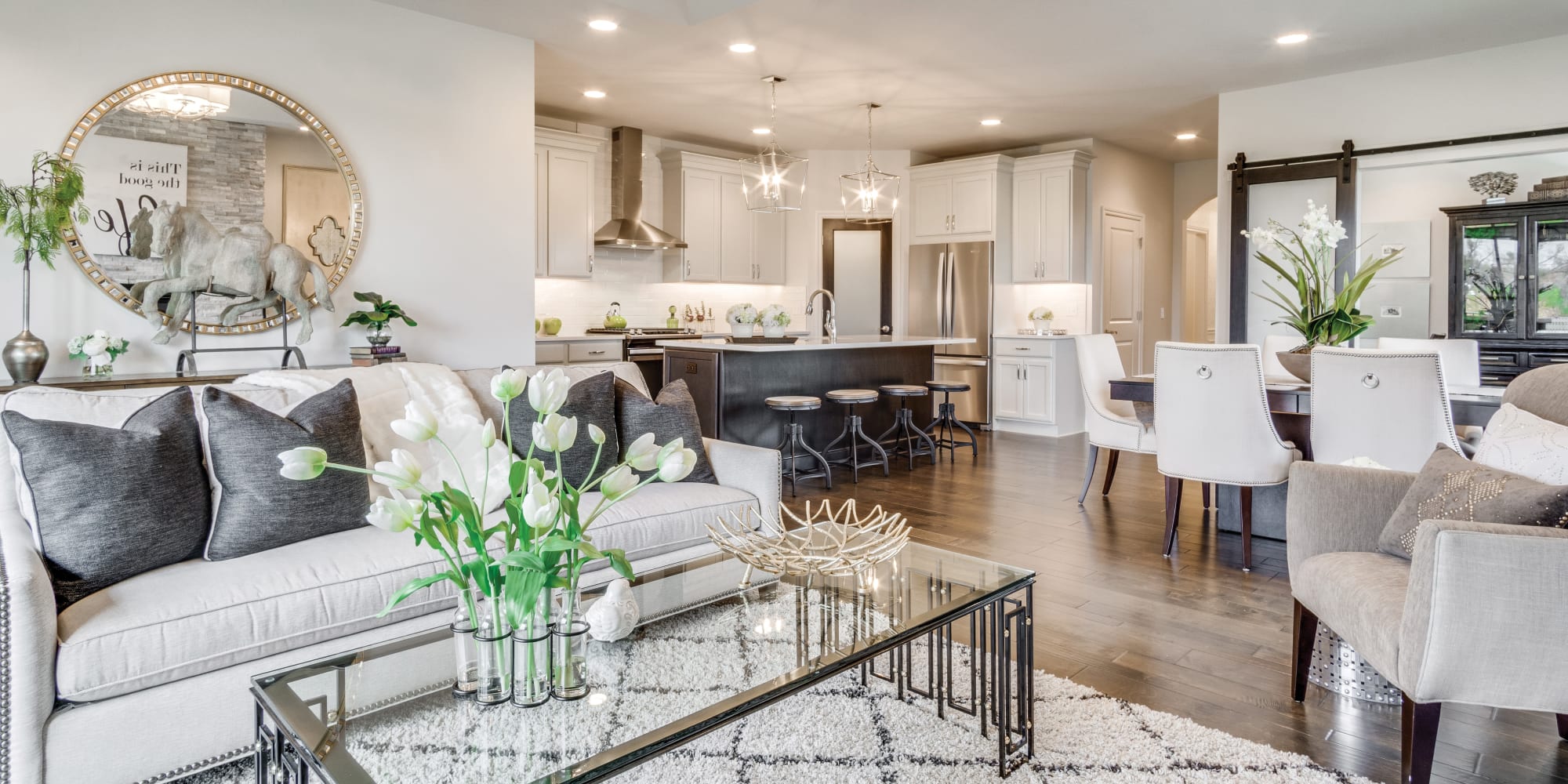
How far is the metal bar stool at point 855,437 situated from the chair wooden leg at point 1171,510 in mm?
2095

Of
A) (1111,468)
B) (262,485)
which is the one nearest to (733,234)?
(1111,468)

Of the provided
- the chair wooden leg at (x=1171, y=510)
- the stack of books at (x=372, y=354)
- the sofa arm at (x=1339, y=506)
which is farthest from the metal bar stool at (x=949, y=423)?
the sofa arm at (x=1339, y=506)

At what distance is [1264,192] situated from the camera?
6.46 metres

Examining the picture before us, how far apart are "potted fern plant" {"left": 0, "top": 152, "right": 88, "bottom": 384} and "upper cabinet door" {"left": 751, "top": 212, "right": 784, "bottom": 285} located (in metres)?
5.52

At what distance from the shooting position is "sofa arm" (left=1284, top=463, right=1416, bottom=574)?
7.49ft

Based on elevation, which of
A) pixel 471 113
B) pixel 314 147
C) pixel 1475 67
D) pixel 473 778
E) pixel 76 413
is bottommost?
pixel 473 778

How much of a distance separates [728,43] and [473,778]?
16.0ft

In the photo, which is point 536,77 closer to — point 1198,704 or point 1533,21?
point 1198,704

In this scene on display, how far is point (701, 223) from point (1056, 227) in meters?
3.16

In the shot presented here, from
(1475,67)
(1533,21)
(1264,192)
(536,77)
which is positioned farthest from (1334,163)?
(536,77)

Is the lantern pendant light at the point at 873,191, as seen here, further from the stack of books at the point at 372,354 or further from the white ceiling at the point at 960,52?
the stack of books at the point at 372,354

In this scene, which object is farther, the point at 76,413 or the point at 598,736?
the point at 76,413

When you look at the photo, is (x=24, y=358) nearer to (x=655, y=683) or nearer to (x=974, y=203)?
(x=655, y=683)

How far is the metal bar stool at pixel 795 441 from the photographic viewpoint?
5543 mm
